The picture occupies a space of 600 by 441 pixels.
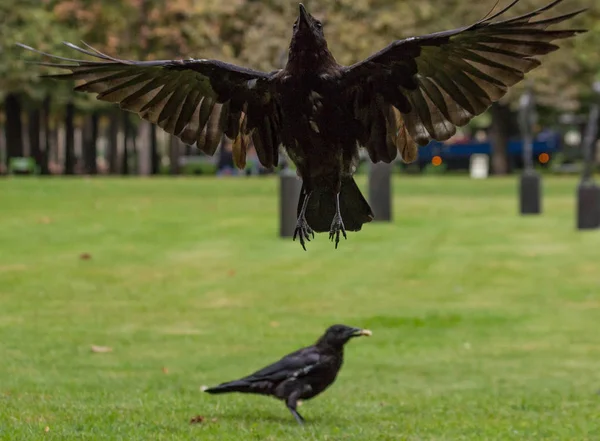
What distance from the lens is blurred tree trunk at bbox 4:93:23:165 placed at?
181 ft

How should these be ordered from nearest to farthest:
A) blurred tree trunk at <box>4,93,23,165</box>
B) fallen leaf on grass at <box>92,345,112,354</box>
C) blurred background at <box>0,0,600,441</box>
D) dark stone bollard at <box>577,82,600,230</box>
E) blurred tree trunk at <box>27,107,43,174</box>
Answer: blurred background at <box>0,0,600,441</box> → fallen leaf on grass at <box>92,345,112,354</box> → dark stone bollard at <box>577,82,600,230</box> → blurred tree trunk at <box>4,93,23,165</box> → blurred tree trunk at <box>27,107,43,174</box>

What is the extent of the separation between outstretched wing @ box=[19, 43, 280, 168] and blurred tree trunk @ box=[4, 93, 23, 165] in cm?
4895

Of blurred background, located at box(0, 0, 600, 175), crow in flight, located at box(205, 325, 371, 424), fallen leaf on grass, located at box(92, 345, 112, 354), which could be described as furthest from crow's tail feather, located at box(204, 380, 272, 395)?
blurred background, located at box(0, 0, 600, 175)

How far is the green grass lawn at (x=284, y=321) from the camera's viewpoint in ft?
33.7

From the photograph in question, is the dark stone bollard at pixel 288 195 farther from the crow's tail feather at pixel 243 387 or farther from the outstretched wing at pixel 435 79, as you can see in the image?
the outstretched wing at pixel 435 79

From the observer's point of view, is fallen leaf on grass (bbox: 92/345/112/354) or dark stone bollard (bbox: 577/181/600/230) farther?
dark stone bollard (bbox: 577/181/600/230)

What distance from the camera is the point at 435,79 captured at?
6.79m

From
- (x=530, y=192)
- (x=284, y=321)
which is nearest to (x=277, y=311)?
(x=284, y=321)

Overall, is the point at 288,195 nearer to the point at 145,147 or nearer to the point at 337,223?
the point at 337,223

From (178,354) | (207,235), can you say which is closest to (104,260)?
(207,235)

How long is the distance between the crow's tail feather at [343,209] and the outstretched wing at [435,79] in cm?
27

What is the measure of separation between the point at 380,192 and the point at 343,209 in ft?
67.6

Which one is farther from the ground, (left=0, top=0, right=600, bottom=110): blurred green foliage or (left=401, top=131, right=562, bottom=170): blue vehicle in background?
(left=0, top=0, right=600, bottom=110): blurred green foliage

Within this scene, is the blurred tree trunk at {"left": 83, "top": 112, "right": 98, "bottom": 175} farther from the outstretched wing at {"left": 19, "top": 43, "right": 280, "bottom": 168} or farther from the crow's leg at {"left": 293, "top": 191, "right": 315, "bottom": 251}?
the crow's leg at {"left": 293, "top": 191, "right": 315, "bottom": 251}
